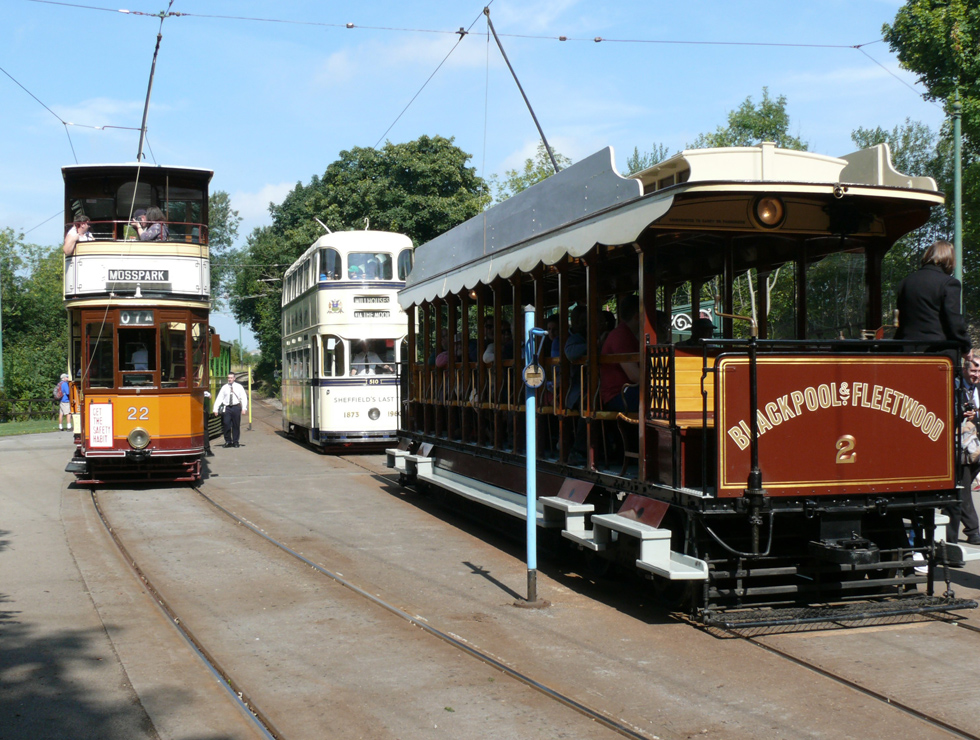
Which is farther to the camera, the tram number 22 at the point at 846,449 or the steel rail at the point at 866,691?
the tram number 22 at the point at 846,449

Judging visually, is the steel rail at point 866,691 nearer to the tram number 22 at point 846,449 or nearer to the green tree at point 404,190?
the tram number 22 at point 846,449

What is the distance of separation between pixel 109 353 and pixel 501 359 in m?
7.32

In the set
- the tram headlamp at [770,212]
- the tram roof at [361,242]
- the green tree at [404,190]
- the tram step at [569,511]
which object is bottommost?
the tram step at [569,511]

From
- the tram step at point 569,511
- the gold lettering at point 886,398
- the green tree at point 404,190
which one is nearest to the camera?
the gold lettering at point 886,398

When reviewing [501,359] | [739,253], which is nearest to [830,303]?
[739,253]

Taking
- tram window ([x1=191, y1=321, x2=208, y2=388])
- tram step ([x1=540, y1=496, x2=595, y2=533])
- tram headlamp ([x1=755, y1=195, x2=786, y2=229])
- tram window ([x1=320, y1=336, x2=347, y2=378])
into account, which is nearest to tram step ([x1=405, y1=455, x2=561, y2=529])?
tram step ([x1=540, y1=496, x2=595, y2=533])

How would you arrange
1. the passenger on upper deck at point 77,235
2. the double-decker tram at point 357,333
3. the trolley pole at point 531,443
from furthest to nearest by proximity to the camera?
the double-decker tram at point 357,333
the passenger on upper deck at point 77,235
the trolley pole at point 531,443

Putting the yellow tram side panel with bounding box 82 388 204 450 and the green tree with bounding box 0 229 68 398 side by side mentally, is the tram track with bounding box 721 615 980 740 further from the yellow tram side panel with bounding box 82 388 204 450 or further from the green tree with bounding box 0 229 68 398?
the green tree with bounding box 0 229 68 398

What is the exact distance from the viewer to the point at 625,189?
7500 millimetres

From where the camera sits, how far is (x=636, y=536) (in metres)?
6.84

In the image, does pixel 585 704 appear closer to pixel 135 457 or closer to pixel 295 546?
pixel 295 546

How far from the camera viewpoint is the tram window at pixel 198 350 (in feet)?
51.6

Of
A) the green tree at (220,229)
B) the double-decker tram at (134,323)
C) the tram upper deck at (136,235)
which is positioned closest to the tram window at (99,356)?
the double-decker tram at (134,323)

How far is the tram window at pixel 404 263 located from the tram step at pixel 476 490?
7.84 meters
